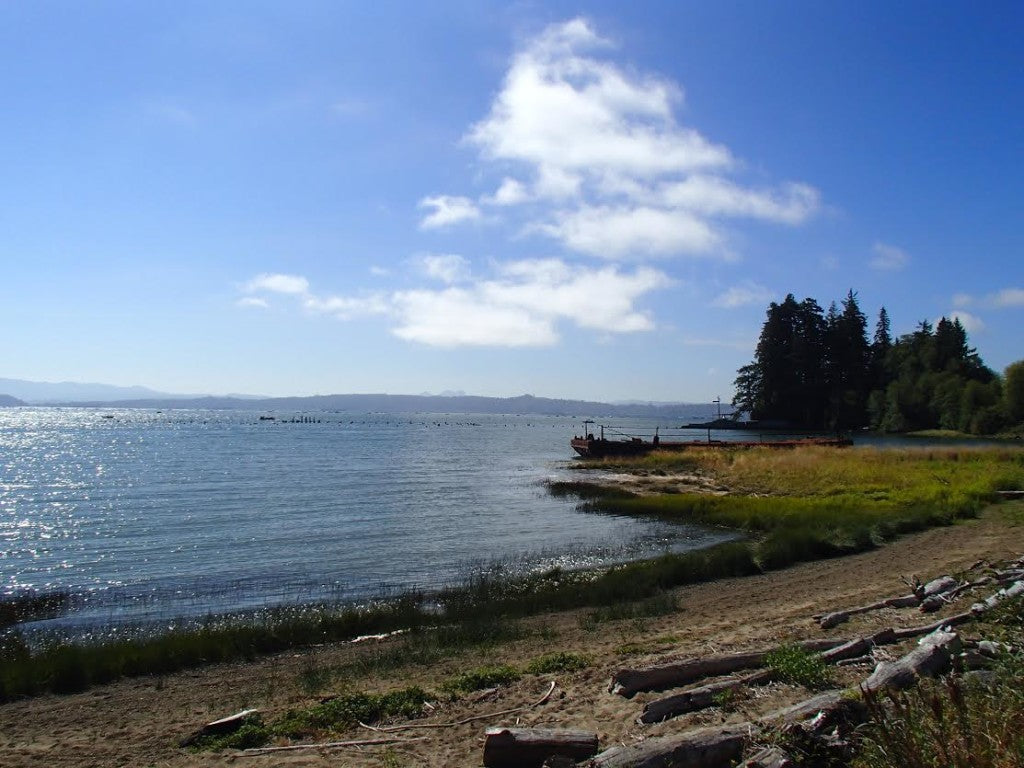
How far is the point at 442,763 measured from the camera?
6441 millimetres

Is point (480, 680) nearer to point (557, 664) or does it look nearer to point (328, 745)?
point (557, 664)

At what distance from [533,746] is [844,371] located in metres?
140

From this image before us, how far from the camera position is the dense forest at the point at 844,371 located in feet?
388

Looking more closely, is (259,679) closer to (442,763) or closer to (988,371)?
(442,763)

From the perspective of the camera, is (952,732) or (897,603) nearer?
(952,732)

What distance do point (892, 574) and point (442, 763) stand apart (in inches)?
490

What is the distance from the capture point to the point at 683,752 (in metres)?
5.38

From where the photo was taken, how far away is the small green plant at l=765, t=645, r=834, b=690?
23.2 feet

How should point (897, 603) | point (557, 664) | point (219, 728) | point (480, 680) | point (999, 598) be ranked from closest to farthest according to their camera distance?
point (219, 728)
point (480, 680)
point (999, 598)
point (557, 664)
point (897, 603)

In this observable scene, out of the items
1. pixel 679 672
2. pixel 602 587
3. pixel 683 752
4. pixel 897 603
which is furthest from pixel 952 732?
pixel 602 587

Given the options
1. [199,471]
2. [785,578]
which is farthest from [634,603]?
[199,471]

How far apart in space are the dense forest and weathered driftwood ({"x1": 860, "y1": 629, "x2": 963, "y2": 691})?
4901 inches

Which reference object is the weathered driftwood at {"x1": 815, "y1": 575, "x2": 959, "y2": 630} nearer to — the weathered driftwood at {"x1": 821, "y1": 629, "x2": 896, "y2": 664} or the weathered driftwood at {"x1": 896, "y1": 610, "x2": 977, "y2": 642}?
the weathered driftwood at {"x1": 896, "y1": 610, "x2": 977, "y2": 642}

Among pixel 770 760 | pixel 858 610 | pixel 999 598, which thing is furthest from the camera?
pixel 858 610
